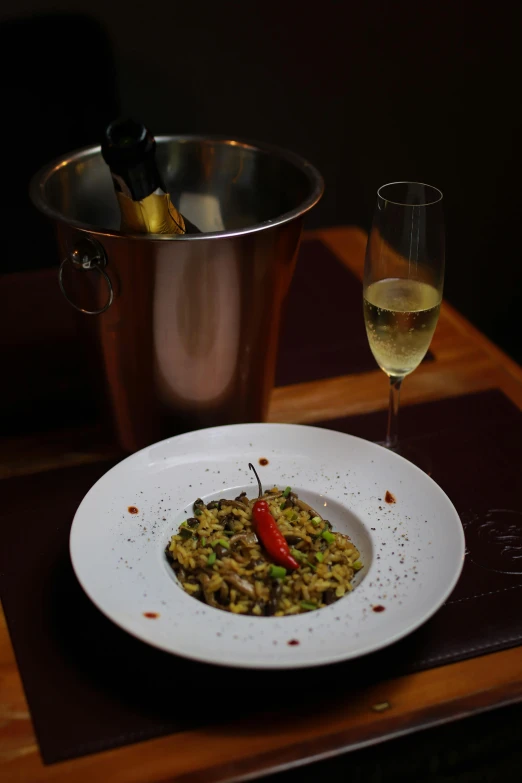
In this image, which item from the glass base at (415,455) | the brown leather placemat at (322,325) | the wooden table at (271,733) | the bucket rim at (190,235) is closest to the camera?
the wooden table at (271,733)

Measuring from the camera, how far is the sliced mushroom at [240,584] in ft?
2.66

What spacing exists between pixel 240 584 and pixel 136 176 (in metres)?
0.51

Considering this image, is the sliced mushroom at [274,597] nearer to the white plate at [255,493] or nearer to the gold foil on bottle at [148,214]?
the white plate at [255,493]

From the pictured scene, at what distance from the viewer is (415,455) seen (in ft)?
3.62

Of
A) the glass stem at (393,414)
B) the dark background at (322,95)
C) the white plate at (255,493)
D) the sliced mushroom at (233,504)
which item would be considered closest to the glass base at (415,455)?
the glass stem at (393,414)

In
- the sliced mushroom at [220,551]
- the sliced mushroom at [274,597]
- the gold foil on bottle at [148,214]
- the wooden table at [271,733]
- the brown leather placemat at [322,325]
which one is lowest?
the brown leather placemat at [322,325]

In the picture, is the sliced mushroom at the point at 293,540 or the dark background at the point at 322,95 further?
the dark background at the point at 322,95

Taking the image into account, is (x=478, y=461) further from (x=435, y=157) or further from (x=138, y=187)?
(x=435, y=157)

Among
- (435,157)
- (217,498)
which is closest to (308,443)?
(217,498)

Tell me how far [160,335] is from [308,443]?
0.23 meters

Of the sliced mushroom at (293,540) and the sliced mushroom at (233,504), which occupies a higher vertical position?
the sliced mushroom at (293,540)

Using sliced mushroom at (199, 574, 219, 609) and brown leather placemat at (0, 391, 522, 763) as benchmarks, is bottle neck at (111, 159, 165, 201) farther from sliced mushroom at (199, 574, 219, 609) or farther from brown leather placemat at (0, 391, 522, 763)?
sliced mushroom at (199, 574, 219, 609)

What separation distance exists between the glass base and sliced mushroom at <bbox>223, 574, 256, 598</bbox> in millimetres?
342

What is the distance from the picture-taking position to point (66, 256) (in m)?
1.01
